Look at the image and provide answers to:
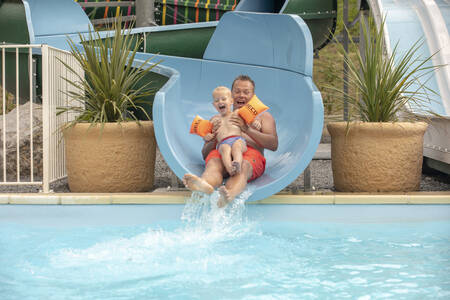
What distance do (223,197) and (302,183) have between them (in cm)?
141

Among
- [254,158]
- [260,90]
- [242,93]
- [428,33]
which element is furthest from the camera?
[428,33]

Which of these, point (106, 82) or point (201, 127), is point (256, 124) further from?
point (106, 82)

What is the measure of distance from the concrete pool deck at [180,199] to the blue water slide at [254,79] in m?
0.17

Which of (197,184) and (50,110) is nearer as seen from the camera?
(197,184)

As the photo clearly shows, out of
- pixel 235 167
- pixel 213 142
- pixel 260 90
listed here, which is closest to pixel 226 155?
pixel 235 167

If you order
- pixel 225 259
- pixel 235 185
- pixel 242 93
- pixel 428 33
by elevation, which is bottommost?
pixel 225 259

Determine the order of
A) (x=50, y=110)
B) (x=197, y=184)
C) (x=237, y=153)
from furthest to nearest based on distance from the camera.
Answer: (x=50, y=110) < (x=237, y=153) < (x=197, y=184)

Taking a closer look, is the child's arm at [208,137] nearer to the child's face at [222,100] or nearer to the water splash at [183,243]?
the child's face at [222,100]

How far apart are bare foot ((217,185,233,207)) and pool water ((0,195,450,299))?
0.26ft

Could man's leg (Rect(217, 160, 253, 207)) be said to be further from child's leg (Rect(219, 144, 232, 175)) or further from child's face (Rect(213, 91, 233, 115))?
child's face (Rect(213, 91, 233, 115))

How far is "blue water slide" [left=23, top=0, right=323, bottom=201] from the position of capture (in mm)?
3125

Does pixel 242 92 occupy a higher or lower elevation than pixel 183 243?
higher

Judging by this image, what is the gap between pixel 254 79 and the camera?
14.5 ft

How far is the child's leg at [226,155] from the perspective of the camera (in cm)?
310
